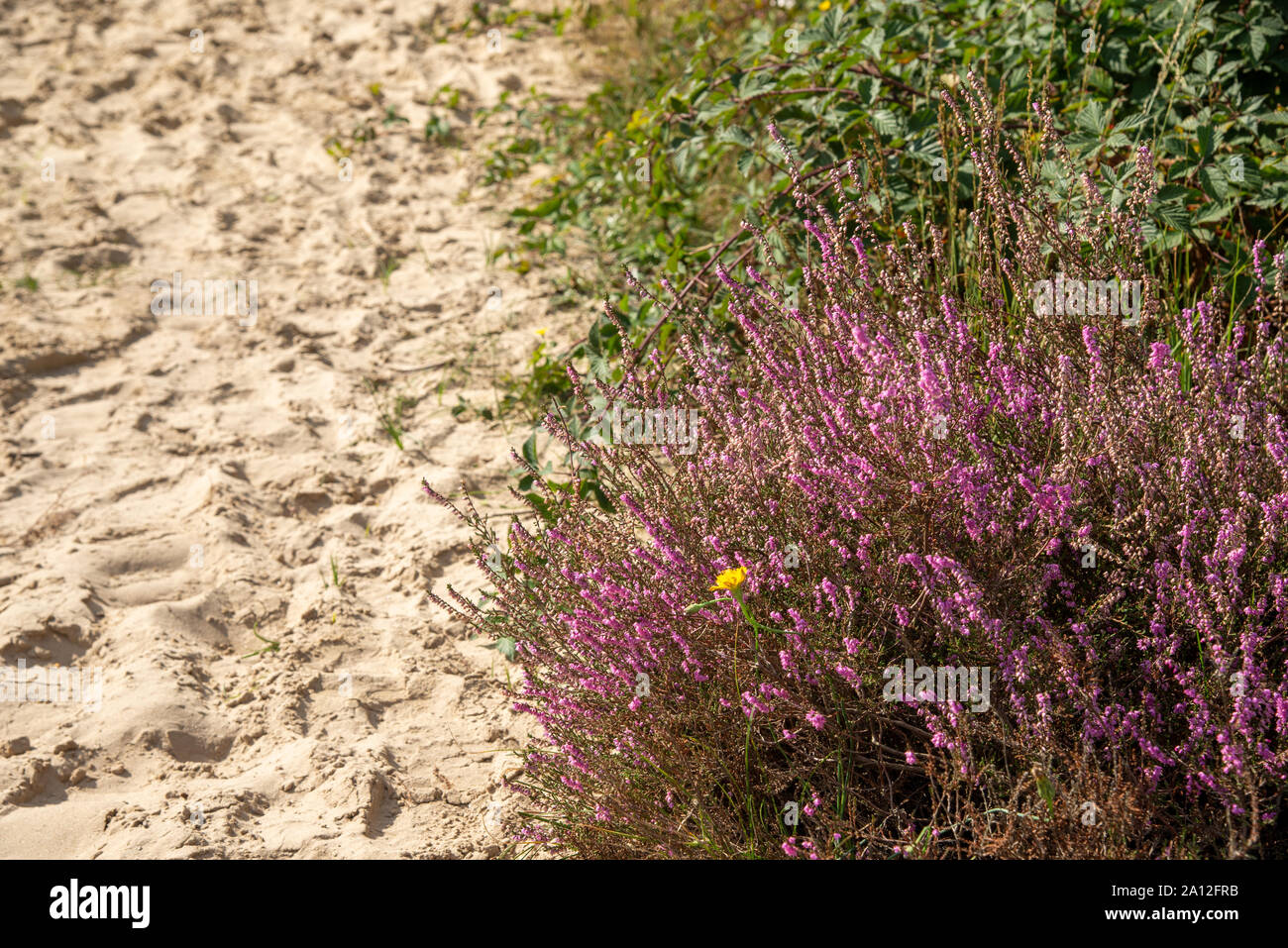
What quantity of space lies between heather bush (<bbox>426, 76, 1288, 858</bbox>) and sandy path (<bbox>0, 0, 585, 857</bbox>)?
23.1 inches

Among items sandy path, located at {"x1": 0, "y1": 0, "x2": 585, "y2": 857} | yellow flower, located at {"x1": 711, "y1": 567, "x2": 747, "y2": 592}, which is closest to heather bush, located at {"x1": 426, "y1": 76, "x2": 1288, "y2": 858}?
yellow flower, located at {"x1": 711, "y1": 567, "x2": 747, "y2": 592}

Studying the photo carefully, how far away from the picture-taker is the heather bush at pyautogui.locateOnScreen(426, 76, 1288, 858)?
71.6 inches

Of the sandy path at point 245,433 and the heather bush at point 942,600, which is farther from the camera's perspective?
the sandy path at point 245,433

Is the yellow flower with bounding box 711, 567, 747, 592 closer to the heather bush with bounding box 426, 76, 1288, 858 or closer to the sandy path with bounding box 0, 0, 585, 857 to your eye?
the heather bush with bounding box 426, 76, 1288, 858

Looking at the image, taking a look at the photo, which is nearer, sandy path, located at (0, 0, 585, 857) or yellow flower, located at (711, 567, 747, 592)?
yellow flower, located at (711, 567, 747, 592)

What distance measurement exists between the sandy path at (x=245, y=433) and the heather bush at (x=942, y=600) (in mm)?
586

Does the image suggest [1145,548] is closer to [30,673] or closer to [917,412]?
[917,412]

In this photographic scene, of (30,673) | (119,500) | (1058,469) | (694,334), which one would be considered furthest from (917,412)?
(119,500)

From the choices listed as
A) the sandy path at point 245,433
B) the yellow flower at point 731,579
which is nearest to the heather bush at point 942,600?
the yellow flower at point 731,579

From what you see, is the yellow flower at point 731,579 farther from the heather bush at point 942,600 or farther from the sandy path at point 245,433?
the sandy path at point 245,433

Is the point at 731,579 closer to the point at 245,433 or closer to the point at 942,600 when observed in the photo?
the point at 942,600

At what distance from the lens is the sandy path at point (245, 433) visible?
8.45ft

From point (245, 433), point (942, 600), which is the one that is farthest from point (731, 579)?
point (245, 433)
